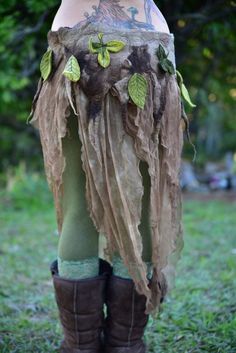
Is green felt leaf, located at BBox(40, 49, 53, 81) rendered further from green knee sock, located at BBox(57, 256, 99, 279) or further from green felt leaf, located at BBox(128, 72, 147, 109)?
green knee sock, located at BBox(57, 256, 99, 279)

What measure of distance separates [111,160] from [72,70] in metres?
0.28

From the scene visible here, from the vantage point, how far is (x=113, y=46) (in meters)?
1.40

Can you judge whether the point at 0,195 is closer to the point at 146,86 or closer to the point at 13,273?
the point at 13,273

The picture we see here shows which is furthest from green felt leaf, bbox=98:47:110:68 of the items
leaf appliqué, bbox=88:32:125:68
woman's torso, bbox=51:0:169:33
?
woman's torso, bbox=51:0:169:33

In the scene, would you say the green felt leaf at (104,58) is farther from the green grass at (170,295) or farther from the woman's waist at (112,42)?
the green grass at (170,295)

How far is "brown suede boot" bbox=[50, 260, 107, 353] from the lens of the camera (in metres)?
1.53

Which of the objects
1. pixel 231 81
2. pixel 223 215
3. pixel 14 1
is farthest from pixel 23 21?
pixel 231 81

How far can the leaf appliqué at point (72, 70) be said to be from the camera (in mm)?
1362

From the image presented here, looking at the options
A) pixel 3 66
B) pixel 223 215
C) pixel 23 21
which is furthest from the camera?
pixel 223 215

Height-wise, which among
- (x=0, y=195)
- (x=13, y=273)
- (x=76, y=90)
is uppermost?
(x=76, y=90)

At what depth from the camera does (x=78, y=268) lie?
60.4 inches

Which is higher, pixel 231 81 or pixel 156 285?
pixel 156 285

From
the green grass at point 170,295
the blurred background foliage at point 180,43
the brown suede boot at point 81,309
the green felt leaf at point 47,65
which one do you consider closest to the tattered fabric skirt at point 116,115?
the green felt leaf at point 47,65

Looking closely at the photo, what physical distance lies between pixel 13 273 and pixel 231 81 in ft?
13.5
